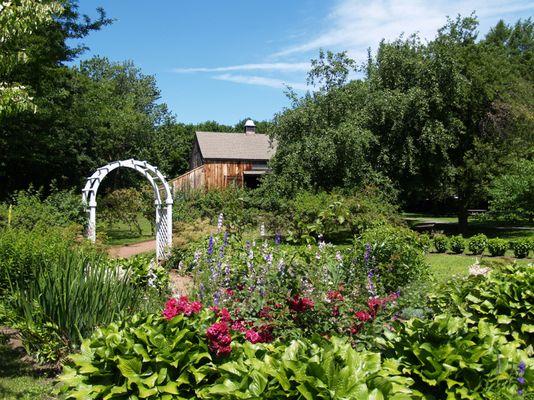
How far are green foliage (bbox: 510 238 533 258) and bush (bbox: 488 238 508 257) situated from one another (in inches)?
8.1

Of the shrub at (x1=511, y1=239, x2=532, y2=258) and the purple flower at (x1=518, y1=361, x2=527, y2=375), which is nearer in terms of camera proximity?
the purple flower at (x1=518, y1=361, x2=527, y2=375)

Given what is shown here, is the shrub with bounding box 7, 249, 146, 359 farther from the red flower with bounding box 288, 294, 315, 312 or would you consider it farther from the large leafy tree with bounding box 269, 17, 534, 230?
the large leafy tree with bounding box 269, 17, 534, 230

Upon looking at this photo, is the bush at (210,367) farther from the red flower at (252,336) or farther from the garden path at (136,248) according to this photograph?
the garden path at (136,248)

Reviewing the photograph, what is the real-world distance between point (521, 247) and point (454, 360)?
1149 cm

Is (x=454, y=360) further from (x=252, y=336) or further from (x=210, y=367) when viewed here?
(x=210, y=367)

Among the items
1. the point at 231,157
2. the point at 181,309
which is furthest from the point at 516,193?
the point at 231,157

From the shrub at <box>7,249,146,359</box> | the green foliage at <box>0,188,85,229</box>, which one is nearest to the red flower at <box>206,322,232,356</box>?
the shrub at <box>7,249,146,359</box>

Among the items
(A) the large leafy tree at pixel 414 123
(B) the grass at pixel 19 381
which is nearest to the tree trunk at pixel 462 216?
(A) the large leafy tree at pixel 414 123

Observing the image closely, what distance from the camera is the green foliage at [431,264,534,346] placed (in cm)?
433

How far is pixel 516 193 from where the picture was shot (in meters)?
16.1

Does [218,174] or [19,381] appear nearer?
[19,381]

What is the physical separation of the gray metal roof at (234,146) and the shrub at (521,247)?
961 inches

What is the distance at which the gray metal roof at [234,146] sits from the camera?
123 feet

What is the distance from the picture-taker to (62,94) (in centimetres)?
1650
